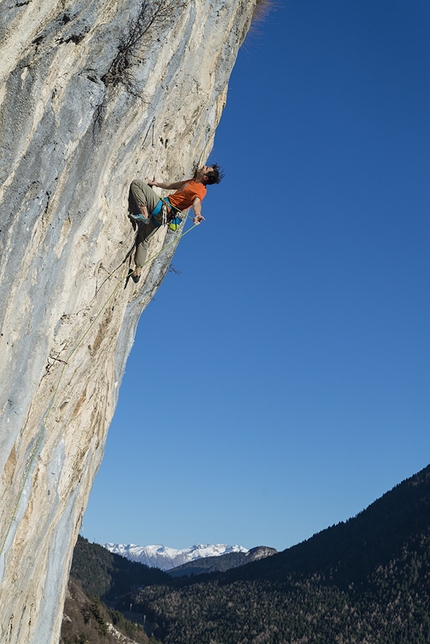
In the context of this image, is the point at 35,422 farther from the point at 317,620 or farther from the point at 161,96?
the point at 317,620

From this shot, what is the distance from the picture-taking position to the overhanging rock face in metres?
6.51

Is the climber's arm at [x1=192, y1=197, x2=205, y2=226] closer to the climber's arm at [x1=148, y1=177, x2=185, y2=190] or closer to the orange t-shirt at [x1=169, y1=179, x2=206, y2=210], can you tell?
the orange t-shirt at [x1=169, y1=179, x2=206, y2=210]

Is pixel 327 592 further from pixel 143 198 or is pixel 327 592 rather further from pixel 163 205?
pixel 143 198

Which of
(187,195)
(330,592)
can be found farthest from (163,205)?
(330,592)

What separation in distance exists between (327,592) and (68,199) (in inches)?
3922

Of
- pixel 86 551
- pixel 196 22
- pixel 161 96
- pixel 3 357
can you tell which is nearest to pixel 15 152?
pixel 3 357

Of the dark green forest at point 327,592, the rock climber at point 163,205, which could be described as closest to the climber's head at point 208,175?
the rock climber at point 163,205

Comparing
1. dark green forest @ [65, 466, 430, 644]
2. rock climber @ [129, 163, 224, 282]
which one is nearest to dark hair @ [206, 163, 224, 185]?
rock climber @ [129, 163, 224, 282]

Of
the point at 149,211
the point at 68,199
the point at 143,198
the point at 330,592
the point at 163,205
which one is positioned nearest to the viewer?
the point at 68,199

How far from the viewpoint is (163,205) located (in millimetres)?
9664

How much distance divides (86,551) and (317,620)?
240ft

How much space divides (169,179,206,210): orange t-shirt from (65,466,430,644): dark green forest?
79710 millimetres

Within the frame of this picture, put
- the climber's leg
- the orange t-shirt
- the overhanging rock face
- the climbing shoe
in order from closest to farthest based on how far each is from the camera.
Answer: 1. the overhanging rock face
2. the climber's leg
3. the climbing shoe
4. the orange t-shirt

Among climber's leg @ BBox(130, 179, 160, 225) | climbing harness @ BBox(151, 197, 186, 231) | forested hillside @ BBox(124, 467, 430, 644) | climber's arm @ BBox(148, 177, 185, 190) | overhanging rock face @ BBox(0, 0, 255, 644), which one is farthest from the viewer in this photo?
forested hillside @ BBox(124, 467, 430, 644)
